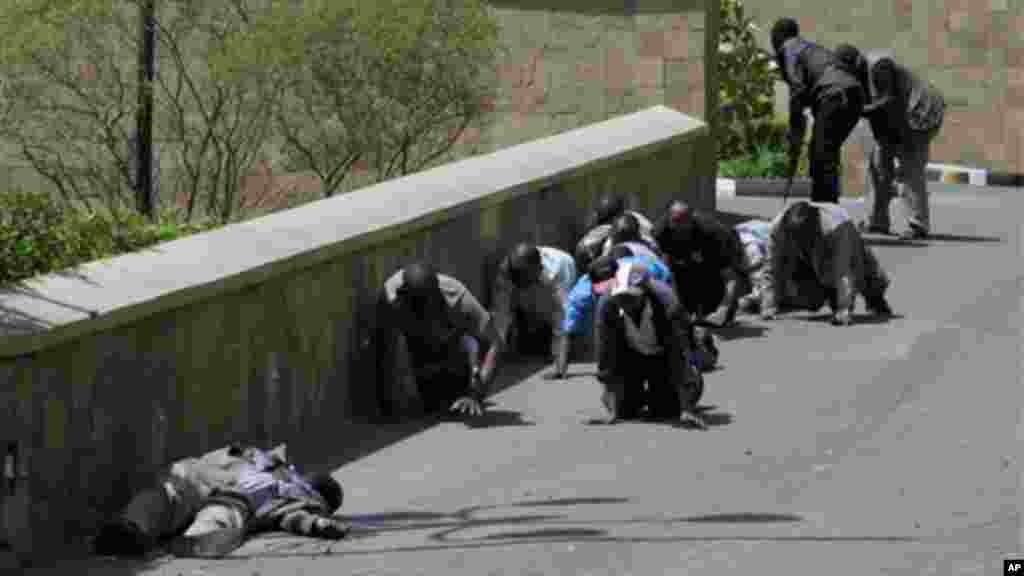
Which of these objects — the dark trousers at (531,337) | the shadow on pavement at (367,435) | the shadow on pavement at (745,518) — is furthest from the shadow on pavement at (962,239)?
the shadow on pavement at (745,518)

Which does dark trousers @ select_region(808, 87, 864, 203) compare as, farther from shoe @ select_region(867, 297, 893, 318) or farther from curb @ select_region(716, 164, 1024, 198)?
curb @ select_region(716, 164, 1024, 198)

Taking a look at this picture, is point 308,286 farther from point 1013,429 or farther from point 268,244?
point 1013,429

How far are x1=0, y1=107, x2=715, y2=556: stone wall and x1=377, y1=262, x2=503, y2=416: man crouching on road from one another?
0.17 metres

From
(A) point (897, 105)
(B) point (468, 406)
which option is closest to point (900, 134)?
(A) point (897, 105)

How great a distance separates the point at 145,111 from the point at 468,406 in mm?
7446

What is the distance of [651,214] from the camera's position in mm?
20609

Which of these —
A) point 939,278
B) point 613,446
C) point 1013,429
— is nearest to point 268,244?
point 613,446

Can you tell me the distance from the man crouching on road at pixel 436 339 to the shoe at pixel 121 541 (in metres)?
3.68

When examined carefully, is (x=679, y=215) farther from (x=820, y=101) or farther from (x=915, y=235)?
(x=915, y=235)

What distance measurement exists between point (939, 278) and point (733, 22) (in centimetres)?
836

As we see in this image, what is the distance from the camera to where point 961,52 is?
99.3ft

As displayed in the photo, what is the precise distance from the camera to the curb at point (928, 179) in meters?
26.6

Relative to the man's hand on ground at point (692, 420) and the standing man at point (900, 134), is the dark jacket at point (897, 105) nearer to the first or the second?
the standing man at point (900, 134)

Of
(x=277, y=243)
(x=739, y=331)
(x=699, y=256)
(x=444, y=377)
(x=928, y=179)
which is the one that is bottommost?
(x=928, y=179)
